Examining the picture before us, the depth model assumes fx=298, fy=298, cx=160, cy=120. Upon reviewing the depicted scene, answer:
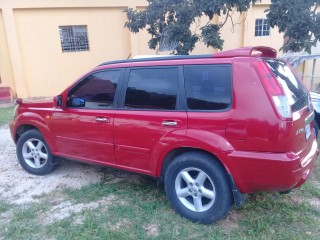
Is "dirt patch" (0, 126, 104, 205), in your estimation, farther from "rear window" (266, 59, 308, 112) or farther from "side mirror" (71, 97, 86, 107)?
"rear window" (266, 59, 308, 112)

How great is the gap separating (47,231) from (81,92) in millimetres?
1743

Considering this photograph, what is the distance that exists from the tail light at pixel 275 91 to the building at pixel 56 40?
7.90m

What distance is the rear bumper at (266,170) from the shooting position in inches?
104

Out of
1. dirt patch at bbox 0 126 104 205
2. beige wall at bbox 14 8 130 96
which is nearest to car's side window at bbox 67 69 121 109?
dirt patch at bbox 0 126 104 205

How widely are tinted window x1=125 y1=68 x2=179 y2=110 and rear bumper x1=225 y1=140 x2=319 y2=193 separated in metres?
0.88

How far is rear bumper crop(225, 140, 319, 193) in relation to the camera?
2.64m

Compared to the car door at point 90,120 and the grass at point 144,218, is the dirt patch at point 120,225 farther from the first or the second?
the car door at point 90,120

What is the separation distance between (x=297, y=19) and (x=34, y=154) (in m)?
4.96

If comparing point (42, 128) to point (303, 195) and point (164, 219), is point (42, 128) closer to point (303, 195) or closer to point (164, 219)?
point (164, 219)

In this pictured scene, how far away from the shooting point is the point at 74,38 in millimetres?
11406

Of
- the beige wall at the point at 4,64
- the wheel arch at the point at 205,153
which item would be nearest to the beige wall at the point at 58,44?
the beige wall at the point at 4,64

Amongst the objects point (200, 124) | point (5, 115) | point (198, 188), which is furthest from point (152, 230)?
point (5, 115)

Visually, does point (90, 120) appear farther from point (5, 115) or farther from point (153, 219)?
point (5, 115)

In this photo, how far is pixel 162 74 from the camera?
10.8 ft
